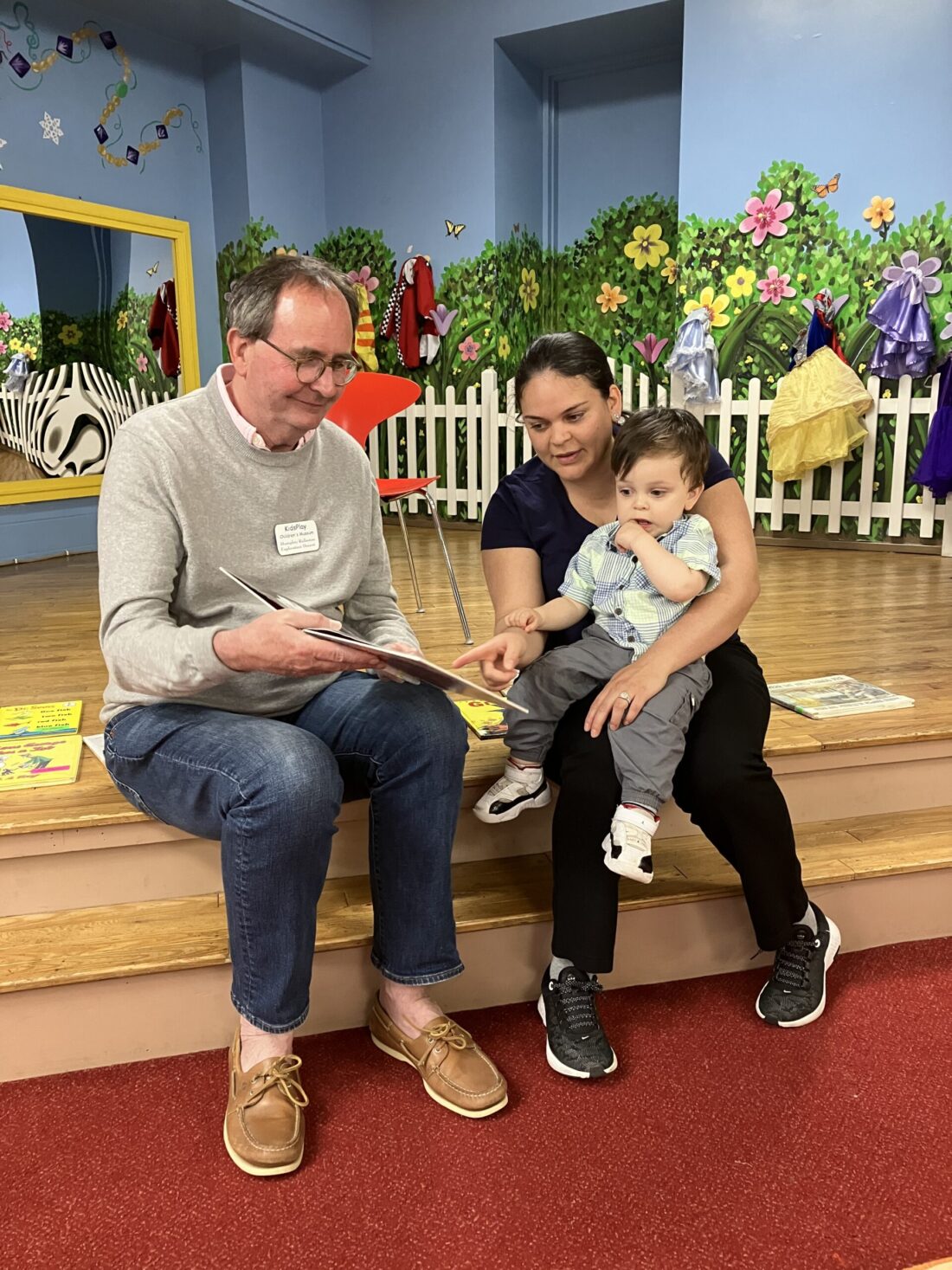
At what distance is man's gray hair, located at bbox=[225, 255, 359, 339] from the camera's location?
4.35 ft

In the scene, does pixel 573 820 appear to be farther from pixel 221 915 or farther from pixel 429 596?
pixel 429 596

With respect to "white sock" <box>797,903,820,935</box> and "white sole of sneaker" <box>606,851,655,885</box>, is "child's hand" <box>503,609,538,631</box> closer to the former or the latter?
"white sole of sneaker" <box>606,851,655,885</box>

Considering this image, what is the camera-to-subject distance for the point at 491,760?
1.89 meters

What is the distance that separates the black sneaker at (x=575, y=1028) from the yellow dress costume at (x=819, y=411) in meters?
3.79

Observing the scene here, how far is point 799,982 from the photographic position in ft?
5.12

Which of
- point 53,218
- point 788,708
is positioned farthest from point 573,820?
point 53,218

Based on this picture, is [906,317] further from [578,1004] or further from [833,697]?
[578,1004]

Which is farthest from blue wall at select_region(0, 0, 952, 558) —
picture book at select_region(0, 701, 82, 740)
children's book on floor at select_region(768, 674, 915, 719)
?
children's book on floor at select_region(768, 674, 915, 719)

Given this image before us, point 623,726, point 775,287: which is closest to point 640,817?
point 623,726

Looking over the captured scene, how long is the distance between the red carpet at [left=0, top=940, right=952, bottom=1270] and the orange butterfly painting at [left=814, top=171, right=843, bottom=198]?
13.7ft

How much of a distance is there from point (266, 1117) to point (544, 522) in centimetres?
103

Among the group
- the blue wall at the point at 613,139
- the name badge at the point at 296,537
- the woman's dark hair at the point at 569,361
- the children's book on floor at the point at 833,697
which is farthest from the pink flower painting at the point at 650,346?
the name badge at the point at 296,537

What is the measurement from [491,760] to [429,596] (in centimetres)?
190

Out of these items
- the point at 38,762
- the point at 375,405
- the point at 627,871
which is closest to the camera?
the point at 627,871
